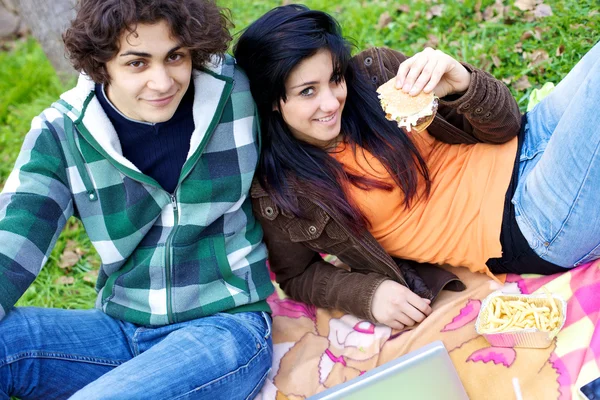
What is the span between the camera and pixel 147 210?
256cm

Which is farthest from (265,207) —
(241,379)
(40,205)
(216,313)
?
(40,205)

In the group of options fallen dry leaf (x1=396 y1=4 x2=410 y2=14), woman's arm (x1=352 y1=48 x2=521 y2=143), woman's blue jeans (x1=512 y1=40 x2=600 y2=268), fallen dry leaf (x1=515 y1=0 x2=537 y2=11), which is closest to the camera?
woman's blue jeans (x1=512 y1=40 x2=600 y2=268)

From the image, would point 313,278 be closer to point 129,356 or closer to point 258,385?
point 258,385

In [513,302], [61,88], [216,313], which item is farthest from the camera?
[61,88]

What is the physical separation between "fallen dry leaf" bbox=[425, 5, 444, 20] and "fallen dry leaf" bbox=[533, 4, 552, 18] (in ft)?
2.05

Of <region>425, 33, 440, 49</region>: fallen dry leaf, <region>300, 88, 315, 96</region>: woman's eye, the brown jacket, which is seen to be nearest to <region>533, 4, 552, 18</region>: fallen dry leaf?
<region>425, 33, 440, 49</region>: fallen dry leaf

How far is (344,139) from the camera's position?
273 centimetres

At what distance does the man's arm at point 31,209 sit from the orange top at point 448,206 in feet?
3.64

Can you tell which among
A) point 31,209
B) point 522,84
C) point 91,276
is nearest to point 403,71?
point 31,209

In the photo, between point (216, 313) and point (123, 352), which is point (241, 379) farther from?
point (123, 352)

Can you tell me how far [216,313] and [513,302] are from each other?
1181mm

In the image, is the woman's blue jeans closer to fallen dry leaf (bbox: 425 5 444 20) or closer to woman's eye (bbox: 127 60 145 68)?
woman's eye (bbox: 127 60 145 68)

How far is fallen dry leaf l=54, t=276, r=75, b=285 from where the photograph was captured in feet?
12.2

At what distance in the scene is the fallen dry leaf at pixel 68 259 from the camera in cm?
382
